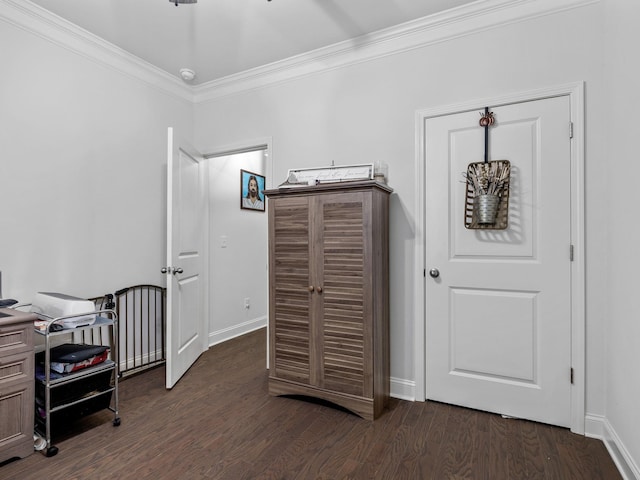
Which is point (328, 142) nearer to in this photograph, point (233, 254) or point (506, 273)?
point (506, 273)

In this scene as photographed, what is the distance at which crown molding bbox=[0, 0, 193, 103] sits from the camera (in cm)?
233

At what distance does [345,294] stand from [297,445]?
92 centimetres

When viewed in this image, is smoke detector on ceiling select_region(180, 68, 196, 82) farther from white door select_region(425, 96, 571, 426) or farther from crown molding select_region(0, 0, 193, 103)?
white door select_region(425, 96, 571, 426)

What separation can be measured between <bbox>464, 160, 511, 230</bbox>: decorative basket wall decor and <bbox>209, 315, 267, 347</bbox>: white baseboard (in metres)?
2.83

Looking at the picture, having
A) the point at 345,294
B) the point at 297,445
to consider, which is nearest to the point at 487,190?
the point at 345,294

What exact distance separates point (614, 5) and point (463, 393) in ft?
7.99

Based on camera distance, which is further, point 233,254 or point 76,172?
point 233,254

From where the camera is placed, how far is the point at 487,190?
7.61 ft

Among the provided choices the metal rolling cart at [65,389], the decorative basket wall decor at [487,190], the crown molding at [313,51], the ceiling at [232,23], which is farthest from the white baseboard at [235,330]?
the decorative basket wall decor at [487,190]

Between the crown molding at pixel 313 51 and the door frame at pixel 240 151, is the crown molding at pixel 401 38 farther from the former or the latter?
the door frame at pixel 240 151

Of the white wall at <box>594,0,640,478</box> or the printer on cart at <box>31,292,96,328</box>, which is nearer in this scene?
the white wall at <box>594,0,640,478</box>

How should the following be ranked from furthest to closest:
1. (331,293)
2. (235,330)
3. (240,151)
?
(235,330), (240,151), (331,293)

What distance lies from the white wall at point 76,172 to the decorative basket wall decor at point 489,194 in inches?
106

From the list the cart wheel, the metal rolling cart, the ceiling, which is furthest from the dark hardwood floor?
the ceiling
